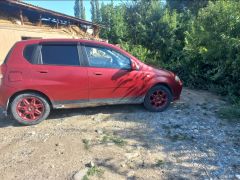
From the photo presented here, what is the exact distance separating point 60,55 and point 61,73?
0.41 meters

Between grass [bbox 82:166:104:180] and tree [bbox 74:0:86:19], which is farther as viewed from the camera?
tree [bbox 74:0:86:19]

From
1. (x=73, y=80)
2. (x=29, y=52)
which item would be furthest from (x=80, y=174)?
(x=29, y=52)

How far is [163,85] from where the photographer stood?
568 centimetres

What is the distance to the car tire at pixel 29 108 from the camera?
489 cm

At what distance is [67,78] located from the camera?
5.02m

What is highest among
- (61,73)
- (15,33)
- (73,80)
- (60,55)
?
(15,33)

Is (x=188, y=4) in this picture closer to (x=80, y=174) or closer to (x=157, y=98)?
(x=157, y=98)

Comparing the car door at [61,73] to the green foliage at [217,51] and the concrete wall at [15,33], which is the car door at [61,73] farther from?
the concrete wall at [15,33]

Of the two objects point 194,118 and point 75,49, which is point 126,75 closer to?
point 75,49

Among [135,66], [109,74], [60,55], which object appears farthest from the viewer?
[135,66]

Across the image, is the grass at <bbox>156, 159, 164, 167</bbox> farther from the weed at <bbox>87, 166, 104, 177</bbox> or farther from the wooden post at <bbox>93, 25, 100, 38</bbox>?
the wooden post at <bbox>93, 25, 100, 38</bbox>

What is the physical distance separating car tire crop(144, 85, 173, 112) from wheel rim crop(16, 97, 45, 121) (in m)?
2.38

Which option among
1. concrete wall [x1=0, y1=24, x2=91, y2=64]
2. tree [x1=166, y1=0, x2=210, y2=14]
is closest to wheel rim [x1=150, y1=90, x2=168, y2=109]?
concrete wall [x1=0, y1=24, x2=91, y2=64]

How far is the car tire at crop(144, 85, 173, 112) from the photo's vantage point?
18.4 ft
